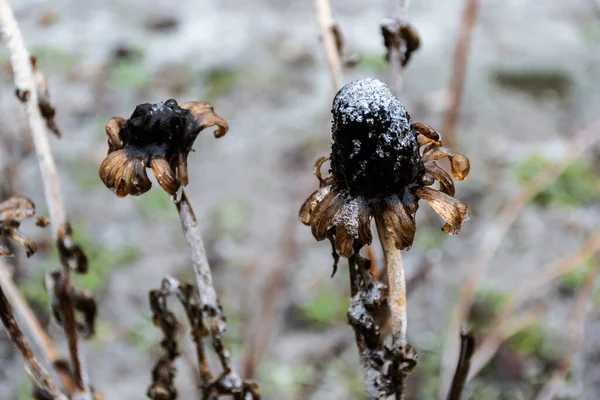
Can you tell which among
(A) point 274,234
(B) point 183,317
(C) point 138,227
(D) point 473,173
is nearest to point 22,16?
(C) point 138,227

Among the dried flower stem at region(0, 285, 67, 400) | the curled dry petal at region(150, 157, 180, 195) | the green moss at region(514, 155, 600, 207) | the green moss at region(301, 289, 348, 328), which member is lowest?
the dried flower stem at region(0, 285, 67, 400)

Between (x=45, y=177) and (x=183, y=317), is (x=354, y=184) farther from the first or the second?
(x=183, y=317)

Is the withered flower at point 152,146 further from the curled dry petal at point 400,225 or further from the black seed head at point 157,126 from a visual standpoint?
the curled dry petal at point 400,225

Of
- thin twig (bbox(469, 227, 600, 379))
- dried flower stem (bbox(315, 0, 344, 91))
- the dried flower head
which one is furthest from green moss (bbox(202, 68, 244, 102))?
the dried flower head

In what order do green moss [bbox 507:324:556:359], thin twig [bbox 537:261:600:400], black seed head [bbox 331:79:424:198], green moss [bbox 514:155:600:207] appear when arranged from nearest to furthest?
1. black seed head [bbox 331:79:424:198]
2. thin twig [bbox 537:261:600:400]
3. green moss [bbox 507:324:556:359]
4. green moss [bbox 514:155:600:207]

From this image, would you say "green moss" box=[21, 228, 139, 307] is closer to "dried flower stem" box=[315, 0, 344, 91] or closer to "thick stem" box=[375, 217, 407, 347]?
"dried flower stem" box=[315, 0, 344, 91]

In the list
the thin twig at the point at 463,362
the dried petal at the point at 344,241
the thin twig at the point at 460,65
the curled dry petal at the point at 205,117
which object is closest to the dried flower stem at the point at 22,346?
the curled dry petal at the point at 205,117

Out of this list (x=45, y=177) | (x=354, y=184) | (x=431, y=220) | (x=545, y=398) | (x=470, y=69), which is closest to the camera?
(x=354, y=184)
